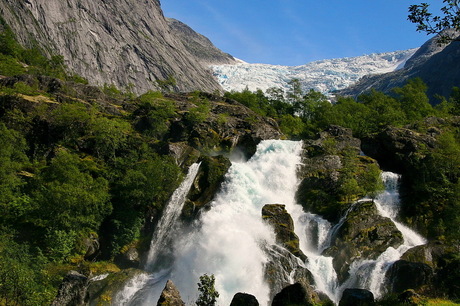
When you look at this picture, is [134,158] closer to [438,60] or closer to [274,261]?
[274,261]

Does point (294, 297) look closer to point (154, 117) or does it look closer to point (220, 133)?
point (220, 133)

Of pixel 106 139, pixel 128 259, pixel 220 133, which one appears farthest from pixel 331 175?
pixel 106 139

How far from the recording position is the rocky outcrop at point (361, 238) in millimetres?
29703

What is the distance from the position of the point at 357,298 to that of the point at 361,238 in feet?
53.5

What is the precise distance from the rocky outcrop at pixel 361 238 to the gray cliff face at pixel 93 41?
132510 millimetres

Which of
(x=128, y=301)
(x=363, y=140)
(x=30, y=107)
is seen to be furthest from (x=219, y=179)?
(x=30, y=107)

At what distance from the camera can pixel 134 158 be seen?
45.2 meters

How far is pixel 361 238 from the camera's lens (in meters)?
31.3

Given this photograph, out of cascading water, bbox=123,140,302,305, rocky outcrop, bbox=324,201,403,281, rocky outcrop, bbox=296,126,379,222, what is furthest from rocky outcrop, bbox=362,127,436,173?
rocky outcrop, bbox=324,201,403,281

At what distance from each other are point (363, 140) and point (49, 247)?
41472mm

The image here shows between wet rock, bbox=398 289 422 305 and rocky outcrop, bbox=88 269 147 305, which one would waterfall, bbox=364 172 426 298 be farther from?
rocky outcrop, bbox=88 269 147 305

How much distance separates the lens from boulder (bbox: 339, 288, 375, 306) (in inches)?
622

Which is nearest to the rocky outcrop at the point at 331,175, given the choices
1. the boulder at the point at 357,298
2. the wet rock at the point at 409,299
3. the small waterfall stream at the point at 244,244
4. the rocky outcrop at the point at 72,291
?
the small waterfall stream at the point at 244,244

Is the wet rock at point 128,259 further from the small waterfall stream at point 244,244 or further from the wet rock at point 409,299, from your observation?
the wet rock at point 409,299
